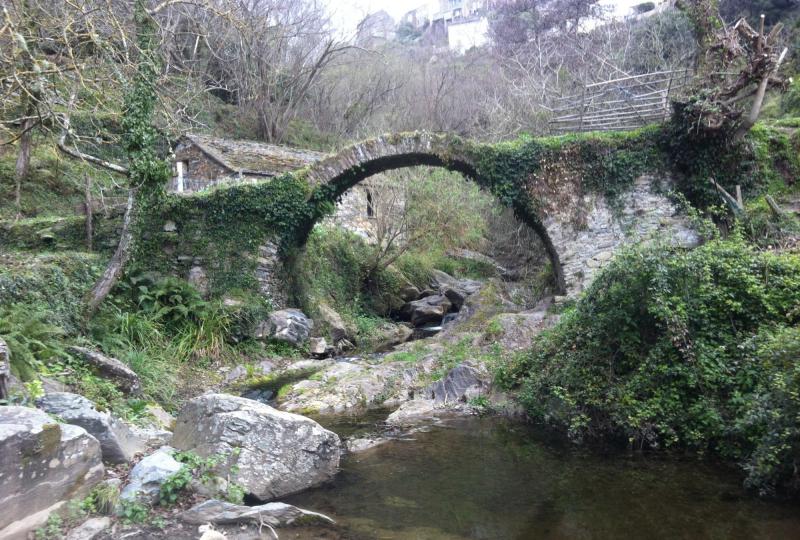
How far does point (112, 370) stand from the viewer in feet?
23.0

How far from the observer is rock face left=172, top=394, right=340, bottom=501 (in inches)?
185

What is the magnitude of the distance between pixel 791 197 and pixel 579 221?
13.1 ft

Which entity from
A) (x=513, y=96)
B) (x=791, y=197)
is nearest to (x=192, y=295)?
(x=791, y=197)

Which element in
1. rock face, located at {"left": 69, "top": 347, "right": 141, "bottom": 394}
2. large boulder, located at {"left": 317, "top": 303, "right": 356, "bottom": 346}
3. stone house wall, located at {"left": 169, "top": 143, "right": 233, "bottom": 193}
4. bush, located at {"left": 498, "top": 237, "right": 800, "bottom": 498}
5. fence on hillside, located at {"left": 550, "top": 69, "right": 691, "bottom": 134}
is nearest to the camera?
bush, located at {"left": 498, "top": 237, "right": 800, "bottom": 498}

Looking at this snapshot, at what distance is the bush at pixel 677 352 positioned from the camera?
5.36 m

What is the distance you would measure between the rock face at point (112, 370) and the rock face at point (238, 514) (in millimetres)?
3565

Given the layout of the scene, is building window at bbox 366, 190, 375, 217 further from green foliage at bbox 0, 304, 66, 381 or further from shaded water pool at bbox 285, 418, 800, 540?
shaded water pool at bbox 285, 418, 800, 540

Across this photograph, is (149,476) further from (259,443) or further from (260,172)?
(260,172)

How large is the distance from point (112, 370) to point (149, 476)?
11.0 feet

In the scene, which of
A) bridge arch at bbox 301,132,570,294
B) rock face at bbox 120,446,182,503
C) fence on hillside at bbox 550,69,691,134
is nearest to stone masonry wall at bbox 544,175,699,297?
bridge arch at bbox 301,132,570,294

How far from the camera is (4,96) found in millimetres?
6602

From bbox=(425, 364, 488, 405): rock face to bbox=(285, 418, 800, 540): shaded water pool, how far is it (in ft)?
6.41

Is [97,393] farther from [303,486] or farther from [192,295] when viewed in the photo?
[192,295]

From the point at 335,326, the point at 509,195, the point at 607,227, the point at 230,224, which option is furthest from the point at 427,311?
the point at 230,224
